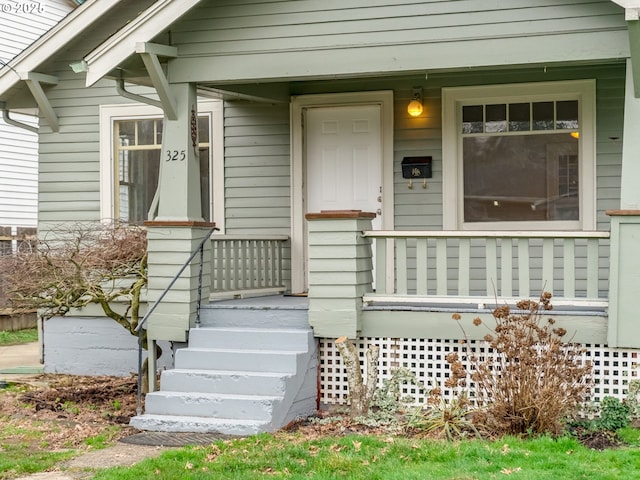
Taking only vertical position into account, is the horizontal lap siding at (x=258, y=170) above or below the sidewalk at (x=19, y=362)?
above

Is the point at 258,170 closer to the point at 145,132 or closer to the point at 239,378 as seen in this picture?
the point at 145,132

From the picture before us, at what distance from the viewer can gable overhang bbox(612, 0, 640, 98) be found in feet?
21.6

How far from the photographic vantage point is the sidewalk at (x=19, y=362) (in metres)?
10.7

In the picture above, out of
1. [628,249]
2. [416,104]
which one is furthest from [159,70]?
[628,249]

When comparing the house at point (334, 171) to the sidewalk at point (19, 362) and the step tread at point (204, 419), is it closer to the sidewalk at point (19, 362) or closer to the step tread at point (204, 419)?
the step tread at point (204, 419)

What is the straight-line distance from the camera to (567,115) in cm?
941

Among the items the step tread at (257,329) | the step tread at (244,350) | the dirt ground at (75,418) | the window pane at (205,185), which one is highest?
the window pane at (205,185)

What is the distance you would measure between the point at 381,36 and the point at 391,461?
3.92 metres

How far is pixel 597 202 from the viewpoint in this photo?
9227mm

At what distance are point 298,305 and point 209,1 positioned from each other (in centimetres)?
303

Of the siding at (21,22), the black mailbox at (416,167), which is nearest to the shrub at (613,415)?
the black mailbox at (416,167)

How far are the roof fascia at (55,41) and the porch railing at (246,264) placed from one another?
132 inches

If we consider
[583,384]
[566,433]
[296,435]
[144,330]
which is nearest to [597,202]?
[583,384]

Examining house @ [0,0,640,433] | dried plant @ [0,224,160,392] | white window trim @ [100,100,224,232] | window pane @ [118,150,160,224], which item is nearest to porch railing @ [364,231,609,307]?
house @ [0,0,640,433]
